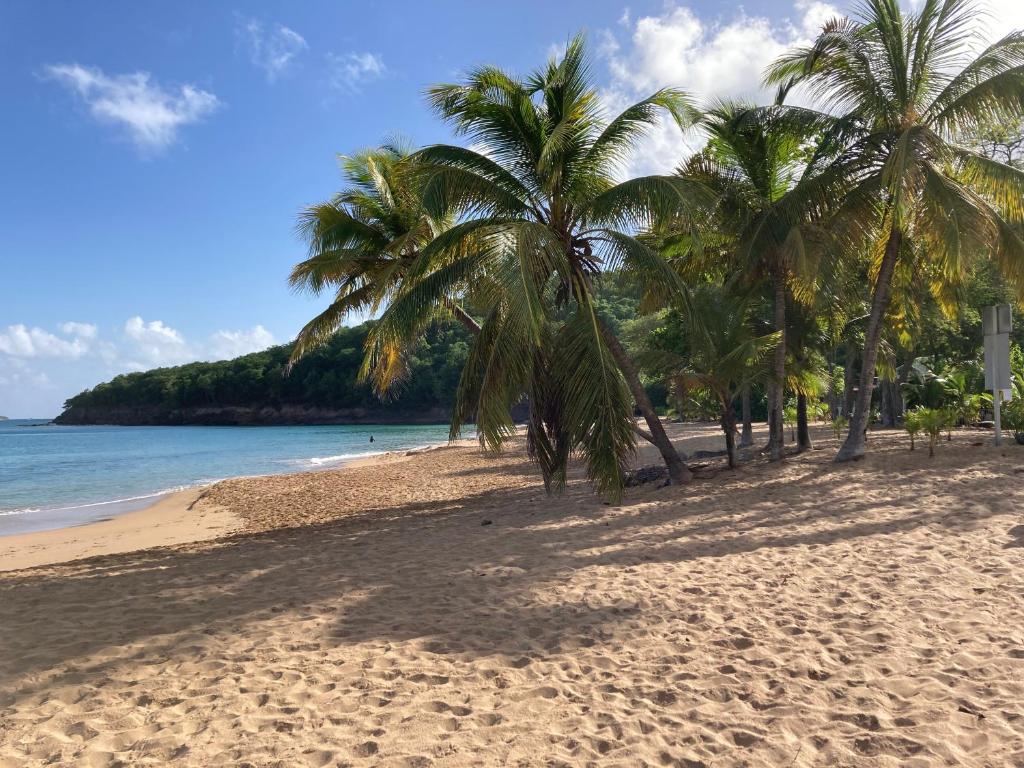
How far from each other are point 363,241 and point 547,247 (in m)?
5.06

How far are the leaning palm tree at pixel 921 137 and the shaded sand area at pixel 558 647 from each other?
3559mm

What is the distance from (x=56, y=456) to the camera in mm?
36000

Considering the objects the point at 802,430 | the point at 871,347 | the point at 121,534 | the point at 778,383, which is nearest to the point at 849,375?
the point at 802,430

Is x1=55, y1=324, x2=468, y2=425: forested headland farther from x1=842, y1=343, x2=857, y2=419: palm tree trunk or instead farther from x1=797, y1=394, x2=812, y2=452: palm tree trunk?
x1=797, y1=394, x2=812, y2=452: palm tree trunk

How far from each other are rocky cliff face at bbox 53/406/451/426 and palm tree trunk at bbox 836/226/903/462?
2492 inches

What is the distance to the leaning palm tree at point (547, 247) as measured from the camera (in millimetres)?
7637

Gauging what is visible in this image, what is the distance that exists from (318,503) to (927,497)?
10.4 m

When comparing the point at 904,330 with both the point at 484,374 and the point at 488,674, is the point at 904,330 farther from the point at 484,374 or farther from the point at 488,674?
the point at 488,674

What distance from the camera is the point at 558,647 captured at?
13.0ft

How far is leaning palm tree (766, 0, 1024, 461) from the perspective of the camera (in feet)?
28.3

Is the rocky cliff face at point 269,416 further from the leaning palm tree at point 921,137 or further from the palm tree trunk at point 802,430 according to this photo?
the leaning palm tree at point 921,137

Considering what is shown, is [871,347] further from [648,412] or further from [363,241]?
[363,241]

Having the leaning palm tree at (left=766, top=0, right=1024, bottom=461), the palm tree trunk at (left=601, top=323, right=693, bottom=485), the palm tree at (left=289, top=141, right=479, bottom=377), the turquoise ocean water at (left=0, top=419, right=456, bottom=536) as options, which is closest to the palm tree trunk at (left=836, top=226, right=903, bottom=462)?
the leaning palm tree at (left=766, top=0, right=1024, bottom=461)

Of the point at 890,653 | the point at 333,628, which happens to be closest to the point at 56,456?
the point at 333,628
